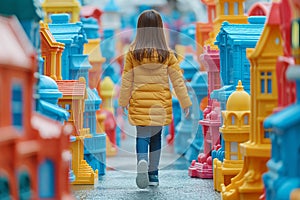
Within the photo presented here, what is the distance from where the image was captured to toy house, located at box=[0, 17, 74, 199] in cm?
587

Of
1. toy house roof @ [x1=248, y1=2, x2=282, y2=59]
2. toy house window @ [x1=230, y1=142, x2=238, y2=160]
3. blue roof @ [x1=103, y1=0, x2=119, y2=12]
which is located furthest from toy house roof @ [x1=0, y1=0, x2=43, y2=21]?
blue roof @ [x1=103, y1=0, x2=119, y2=12]

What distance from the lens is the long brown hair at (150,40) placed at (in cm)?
1156

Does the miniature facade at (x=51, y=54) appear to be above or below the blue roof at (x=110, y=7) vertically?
below

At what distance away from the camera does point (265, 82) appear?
828cm

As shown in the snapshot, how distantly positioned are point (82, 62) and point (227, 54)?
212cm

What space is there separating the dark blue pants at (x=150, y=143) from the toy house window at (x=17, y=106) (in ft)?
17.8

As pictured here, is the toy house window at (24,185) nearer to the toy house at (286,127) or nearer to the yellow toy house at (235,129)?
the toy house at (286,127)

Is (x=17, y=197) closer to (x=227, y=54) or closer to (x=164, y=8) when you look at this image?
(x=227, y=54)

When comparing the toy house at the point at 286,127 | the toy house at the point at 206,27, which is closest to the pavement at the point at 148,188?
the toy house at the point at 206,27

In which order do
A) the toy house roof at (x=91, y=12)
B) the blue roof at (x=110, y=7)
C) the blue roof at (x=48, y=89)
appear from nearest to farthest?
the blue roof at (x=48, y=89), the toy house roof at (x=91, y=12), the blue roof at (x=110, y=7)

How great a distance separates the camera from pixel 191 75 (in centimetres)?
1825

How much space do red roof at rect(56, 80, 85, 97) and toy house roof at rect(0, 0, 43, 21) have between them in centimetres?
474

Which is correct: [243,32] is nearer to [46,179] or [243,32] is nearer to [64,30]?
[64,30]

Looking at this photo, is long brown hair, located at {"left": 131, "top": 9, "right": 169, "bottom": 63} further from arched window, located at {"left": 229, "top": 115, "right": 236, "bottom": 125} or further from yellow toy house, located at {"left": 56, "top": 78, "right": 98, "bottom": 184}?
arched window, located at {"left": 229, "top": 115, "right": 236, "bottom": 125}
